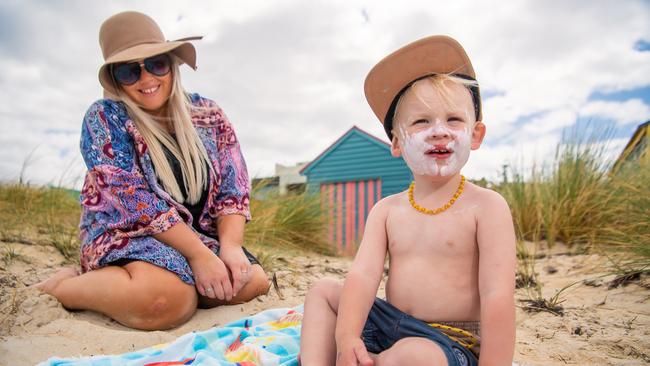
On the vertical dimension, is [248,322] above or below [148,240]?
below

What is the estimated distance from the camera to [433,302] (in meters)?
1.71

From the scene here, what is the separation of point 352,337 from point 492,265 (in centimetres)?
50

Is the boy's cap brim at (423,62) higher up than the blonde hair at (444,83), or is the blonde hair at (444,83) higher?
the boy's cap brim at (423,62)

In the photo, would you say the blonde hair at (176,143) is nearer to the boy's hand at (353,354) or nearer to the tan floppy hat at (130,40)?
the tan floppy hat at (130,40)

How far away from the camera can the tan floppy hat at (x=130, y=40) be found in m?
2.94

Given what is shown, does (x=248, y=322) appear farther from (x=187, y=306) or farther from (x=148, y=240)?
(x=148, y=240)

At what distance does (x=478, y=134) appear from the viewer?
191 cm

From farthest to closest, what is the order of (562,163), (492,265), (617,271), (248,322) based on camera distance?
(562,163) → (617,271) → (248,322) → (492,265)

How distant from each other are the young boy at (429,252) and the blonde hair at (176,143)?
4.55 ft

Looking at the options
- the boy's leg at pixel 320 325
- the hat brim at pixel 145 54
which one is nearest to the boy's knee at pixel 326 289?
the boy's leg at pixel 320 325

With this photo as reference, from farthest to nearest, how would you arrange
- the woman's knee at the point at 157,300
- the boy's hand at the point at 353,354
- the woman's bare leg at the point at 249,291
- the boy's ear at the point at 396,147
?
1. the woman's bare leg at the point at 249,291
2. the woman's knee at the point at 157,300
3. the boy's ear at the point at 396,147
4. the boy's hand at the point at 353,354

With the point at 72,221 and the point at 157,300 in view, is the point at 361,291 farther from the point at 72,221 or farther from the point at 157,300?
the point at 72,221

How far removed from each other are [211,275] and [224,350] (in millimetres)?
561

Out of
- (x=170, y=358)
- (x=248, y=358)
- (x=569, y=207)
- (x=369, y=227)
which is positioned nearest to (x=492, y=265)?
(x=369, y=227)
